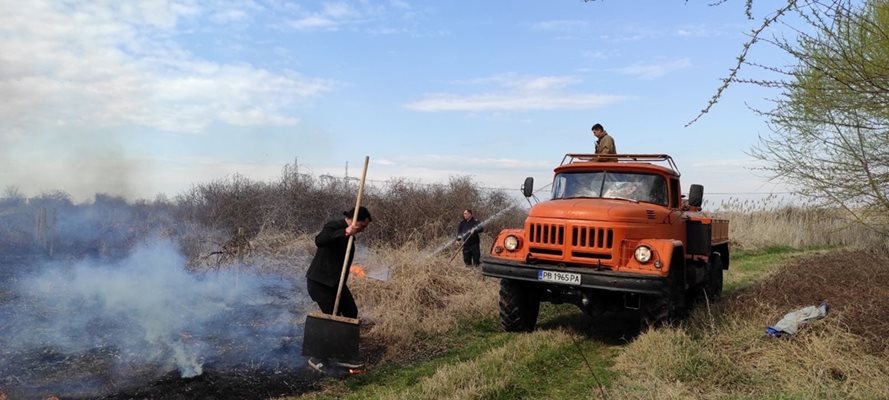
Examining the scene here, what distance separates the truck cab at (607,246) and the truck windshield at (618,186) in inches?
0.5

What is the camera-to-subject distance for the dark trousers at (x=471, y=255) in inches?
555

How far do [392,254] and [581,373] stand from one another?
210 inches

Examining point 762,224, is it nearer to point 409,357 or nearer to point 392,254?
point 392,254

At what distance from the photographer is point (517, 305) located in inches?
313

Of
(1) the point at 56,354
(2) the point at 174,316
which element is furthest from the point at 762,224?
(1) the point at 56,354

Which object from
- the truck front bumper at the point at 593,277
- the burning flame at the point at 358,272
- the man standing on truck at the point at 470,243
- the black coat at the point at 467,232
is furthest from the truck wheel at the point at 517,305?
the black coat at the point at 467,232

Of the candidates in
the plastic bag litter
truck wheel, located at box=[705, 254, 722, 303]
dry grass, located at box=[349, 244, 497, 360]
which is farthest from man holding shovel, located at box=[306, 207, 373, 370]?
truck wheel, located at box=[705, 254, 722, 303]

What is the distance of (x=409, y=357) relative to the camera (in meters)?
7.11

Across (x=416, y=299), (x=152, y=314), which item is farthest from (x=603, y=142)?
(x=152, y=314)

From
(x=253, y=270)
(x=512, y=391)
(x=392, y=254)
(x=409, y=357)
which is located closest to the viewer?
(x=512, y=391)

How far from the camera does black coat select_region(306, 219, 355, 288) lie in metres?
6.91

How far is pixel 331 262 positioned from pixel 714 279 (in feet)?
22.0

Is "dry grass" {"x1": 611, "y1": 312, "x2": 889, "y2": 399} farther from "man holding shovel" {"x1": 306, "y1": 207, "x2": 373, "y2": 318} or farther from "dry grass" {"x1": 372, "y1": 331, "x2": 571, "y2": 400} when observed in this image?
"man holding shovel" {"x1": 306, "y1": 207, "x2": 373, "y2": 318}

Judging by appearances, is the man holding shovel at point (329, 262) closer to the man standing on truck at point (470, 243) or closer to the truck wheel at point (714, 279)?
the truck wheel at point (714, 279)
